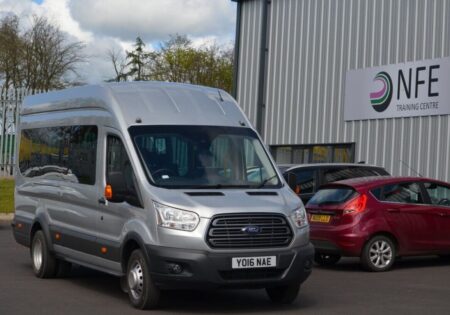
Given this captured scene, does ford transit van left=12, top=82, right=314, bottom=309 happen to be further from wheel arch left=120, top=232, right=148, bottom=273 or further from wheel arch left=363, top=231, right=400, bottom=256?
wheel arch left=363, top=231, right=400, bottom=256

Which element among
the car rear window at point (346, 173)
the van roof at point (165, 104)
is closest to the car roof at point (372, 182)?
the car rear window at point (346, 173)

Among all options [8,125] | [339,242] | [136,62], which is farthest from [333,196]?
[136,62]

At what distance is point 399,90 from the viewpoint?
76.3 feet

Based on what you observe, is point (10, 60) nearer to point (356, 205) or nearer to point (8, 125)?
point (8, 125)

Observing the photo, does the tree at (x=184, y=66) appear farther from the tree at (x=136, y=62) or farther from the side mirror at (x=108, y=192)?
the side mirror at (x=108, y=192)

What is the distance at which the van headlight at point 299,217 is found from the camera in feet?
31.2

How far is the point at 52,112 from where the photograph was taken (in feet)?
41.3

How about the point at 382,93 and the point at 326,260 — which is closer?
the point at 326,260

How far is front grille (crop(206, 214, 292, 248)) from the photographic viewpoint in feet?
29.8

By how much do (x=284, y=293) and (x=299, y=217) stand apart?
101 cm

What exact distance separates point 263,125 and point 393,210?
51.3ft

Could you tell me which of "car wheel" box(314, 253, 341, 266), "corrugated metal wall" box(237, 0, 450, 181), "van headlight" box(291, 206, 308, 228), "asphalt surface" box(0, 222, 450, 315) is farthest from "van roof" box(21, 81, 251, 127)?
"corrugated metal wall" box(237, 0, 450, 181)

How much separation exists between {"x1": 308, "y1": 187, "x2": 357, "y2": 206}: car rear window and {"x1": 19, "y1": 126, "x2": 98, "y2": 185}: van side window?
4.50 m

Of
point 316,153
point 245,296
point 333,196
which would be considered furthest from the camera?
point 316,153
